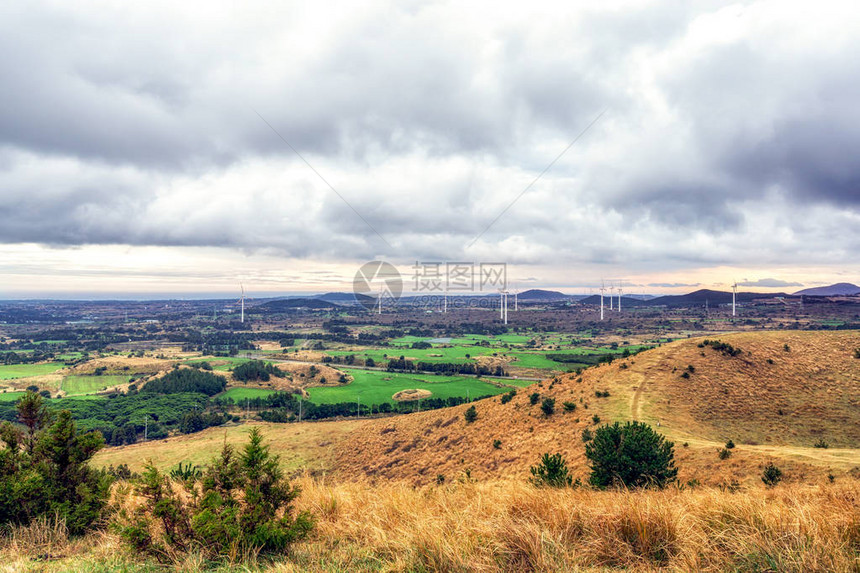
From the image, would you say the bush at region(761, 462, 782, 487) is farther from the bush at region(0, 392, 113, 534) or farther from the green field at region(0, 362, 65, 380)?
the green field at region(0, 362, 65, 380)

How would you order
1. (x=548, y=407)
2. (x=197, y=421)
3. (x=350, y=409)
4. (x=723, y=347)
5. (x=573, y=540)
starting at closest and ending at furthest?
1. (x=573, y=540)
2. (x=548, y=407)
3. (x=723, y=347)
4. (x=197, y=421)
5. (x=350, y=409)

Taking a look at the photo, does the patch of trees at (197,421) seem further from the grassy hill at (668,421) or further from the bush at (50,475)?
the bush at (50,475)

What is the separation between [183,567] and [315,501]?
10.2 feet

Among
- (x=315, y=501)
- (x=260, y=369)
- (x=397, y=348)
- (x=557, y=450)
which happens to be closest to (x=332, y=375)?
(x=260, y=369)

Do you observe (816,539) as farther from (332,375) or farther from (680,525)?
(332,375)

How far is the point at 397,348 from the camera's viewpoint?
534 ft

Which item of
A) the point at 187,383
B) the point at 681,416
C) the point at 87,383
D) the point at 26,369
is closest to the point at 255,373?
the point at 187,383

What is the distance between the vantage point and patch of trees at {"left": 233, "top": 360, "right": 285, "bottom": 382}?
358 feet

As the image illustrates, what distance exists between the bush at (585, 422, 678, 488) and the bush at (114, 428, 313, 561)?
552 inches

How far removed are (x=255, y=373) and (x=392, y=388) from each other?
4350 cm

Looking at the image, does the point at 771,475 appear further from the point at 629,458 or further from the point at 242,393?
the point at 242,393

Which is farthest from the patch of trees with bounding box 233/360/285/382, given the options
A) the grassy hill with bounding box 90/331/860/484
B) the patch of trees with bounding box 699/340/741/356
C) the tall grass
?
the tall grass

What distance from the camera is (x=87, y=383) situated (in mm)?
106312

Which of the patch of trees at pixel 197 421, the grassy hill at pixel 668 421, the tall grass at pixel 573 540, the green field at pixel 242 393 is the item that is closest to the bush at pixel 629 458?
the grassy hill at pixel 668 421
